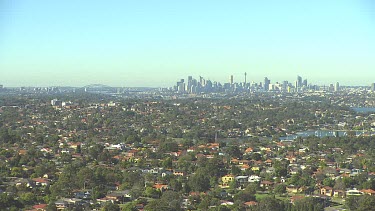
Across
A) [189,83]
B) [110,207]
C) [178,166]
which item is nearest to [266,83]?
[189,83]

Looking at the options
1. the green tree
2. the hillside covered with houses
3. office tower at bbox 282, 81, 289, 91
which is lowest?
the hillside covered with houses

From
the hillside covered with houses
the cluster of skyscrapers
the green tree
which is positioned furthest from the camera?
the cluster of skyscrapers

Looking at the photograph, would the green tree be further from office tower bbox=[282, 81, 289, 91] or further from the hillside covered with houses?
office tower bbox=[282, 81, 289, 91]

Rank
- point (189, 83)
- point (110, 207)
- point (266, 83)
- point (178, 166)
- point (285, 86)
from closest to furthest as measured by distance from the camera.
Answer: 1. point (110, 207)
2. point (178, 166)
3. point (189, 83)
4. point (266, 83)
5. point (285, 86)

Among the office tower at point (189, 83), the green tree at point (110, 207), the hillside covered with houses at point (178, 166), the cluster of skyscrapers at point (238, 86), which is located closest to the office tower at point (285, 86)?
the cluster of skyscrapers at point (238, 86)

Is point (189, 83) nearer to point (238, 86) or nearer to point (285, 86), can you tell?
point (238, 86)

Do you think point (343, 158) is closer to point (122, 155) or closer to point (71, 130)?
point (122, 155)

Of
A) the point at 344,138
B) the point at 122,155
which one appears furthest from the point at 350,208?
the point at 344,138

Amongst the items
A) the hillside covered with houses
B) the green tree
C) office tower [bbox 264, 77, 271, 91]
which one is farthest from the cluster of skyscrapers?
the green tree

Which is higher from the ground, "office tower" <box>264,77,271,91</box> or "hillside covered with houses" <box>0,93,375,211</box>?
"office tower" <box>264,77,271,91</box>
